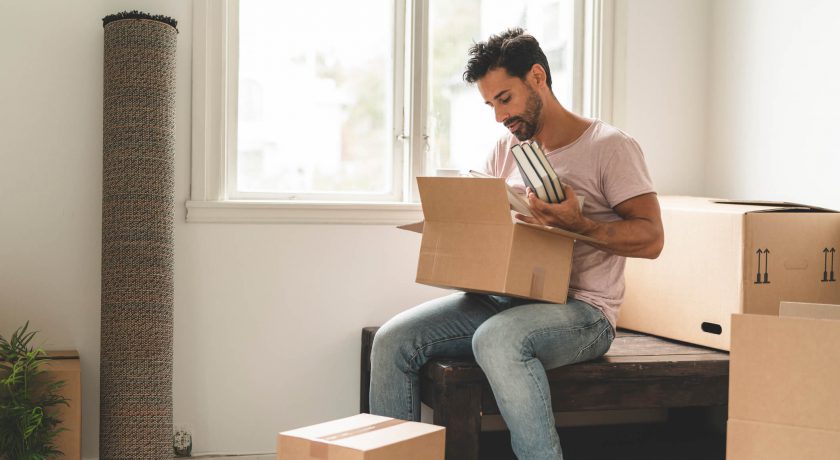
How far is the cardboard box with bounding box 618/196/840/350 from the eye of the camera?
2230 millimetres

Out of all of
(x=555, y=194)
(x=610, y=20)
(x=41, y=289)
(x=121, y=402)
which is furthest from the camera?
(x=610, y=20)

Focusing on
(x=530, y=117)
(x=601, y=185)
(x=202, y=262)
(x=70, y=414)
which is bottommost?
(x=70, y=414)

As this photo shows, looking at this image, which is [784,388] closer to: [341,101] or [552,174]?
[552,174]

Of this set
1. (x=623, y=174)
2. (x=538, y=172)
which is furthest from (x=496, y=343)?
(x=623, y=174)

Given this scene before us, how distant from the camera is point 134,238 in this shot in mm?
2303

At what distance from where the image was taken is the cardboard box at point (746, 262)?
7.32 ft

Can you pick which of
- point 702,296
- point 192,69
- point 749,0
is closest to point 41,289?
point 192,69

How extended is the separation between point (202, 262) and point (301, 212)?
0.33 meters

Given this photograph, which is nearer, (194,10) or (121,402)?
(121,402)

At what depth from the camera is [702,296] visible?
236cm

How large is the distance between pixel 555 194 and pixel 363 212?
90 centimetres

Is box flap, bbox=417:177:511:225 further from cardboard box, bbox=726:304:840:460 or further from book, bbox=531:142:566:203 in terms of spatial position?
cardboard box, bbox=726:304:840:460

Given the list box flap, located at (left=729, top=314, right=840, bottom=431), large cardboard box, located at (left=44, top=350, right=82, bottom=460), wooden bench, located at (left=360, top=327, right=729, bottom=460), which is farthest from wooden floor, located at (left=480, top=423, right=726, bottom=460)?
box flap, located at (left=729, top=314, right=840, bottom=431)

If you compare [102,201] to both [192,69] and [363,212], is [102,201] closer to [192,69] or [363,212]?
[192,69]
